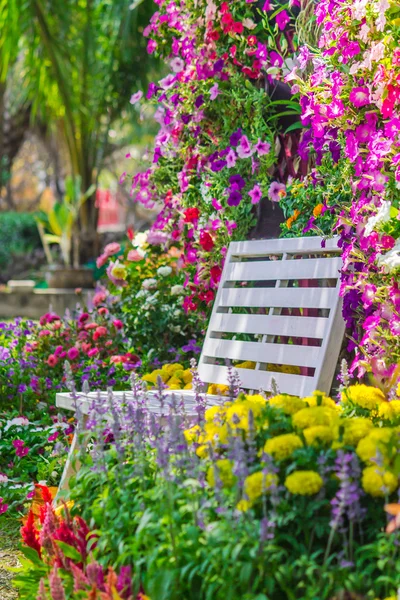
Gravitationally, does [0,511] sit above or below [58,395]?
below

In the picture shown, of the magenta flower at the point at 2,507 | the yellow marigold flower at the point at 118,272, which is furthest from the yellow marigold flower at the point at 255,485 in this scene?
the yellow marigold flower at the point at 118,272

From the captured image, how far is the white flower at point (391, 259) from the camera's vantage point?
2.61 meters

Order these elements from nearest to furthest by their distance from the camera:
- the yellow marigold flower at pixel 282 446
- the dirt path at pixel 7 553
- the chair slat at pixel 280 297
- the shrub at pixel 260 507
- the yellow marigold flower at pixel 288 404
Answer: the shrub at pixel 260 507 < the yellow marigold flower at pixel 282 446 < the yellow marigold flower at pixel 288 404 < the dirt path at pixel 7 553 < the chair slat at pixel 280 297

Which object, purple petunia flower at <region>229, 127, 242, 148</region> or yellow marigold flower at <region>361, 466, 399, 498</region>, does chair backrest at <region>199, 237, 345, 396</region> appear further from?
yellow marigold flower at <region>361, 466, 399, 498</region>

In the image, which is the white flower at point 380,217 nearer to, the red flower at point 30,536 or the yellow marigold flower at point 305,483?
the yellow marigold flower at point 305,483

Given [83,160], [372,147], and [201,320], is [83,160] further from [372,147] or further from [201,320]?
[372,147]

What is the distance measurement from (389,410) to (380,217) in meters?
0.67

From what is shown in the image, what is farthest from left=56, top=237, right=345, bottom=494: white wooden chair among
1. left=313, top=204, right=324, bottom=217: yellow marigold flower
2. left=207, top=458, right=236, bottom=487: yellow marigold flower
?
left=207, top=458, right=236, bottom=487: yellow marigold flower

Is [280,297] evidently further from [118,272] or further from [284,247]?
[118,272]

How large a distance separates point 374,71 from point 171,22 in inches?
69.8

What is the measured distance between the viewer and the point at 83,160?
32.6 ft

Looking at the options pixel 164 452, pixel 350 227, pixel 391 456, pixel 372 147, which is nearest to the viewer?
pixel 391 456

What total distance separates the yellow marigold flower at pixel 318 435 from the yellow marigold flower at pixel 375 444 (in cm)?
8

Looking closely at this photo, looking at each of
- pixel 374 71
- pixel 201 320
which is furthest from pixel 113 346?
pixel 374 71
